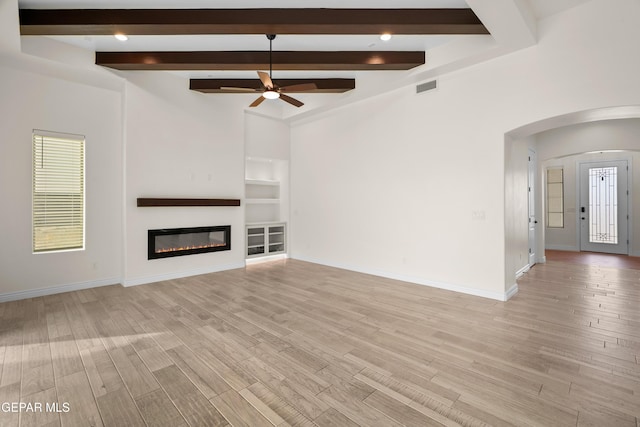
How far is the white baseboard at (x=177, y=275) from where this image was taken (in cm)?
497

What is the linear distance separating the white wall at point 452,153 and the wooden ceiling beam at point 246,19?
3.46 feet

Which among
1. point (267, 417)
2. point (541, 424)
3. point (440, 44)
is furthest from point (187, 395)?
point (440, 44)

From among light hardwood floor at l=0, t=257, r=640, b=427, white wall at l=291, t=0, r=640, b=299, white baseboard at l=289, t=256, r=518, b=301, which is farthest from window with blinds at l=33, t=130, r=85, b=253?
white baseboard at l=289, t=256, r=518, b=301

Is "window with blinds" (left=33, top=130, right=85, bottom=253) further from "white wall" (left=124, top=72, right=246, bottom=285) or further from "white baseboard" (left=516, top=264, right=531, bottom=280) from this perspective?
"white baseboard" (left=516, top=264, right=531, bottom=280)

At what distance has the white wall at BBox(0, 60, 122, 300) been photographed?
13.6 feet

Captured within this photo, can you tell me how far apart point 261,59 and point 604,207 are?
30.9ft

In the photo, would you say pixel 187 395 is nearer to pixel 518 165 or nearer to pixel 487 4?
pixel 487 4

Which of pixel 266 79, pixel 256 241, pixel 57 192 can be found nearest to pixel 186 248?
pixel 256 241

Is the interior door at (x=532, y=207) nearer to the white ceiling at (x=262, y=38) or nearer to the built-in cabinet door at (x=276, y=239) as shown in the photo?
the white ceiling at (x=262, y=38)

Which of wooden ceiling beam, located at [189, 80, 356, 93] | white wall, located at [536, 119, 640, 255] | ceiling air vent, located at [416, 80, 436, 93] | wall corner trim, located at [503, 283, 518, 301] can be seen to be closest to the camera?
wall corner trim, located at [503, 283, 518, 301]

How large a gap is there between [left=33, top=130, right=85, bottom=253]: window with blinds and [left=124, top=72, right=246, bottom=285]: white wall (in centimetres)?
72

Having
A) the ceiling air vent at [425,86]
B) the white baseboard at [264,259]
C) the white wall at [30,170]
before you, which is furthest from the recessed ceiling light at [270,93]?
the white baseboard at [264,259]

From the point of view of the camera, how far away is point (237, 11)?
11.2 feet

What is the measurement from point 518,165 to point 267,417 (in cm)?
525
